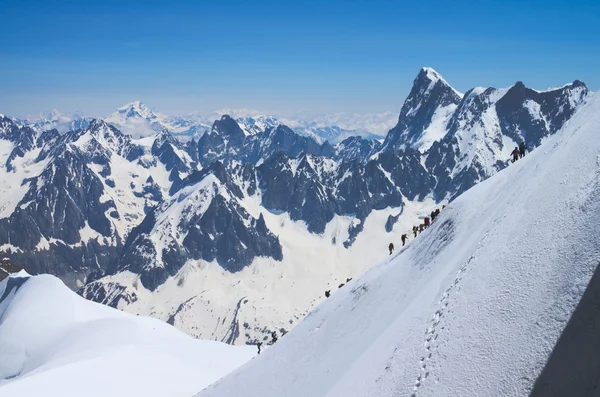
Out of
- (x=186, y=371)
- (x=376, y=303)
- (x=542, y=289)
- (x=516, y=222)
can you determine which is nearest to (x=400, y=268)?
(x=376, y=303)

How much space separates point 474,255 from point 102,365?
57.5 metres

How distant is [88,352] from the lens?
7431 cm

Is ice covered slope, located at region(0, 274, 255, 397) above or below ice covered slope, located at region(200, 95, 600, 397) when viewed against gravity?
below

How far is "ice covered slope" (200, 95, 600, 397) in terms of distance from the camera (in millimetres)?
16984

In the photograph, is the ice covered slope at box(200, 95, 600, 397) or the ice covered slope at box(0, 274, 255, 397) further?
the ice covered slope at box(0, 274, 255, 397)

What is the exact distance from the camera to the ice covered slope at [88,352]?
186 ft

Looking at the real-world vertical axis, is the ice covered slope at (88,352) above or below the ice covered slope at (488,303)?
below

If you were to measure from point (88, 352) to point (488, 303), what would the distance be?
73.0 meters

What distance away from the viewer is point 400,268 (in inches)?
1625

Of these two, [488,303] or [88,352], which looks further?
[88,352]

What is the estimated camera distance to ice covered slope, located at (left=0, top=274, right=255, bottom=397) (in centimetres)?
5675

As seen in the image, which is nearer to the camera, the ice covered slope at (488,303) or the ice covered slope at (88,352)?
the ice covered slope at (488,303)

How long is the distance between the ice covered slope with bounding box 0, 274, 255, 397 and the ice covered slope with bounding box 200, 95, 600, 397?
99.3 ft

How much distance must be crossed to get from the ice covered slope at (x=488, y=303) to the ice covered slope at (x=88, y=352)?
30279 millimetres
